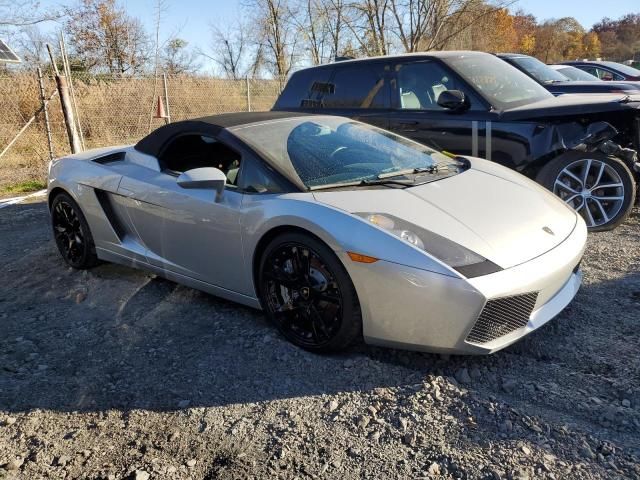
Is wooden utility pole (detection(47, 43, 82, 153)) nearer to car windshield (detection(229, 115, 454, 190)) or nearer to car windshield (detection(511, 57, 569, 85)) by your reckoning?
car windshield (detection(229, 115, 454, 190))

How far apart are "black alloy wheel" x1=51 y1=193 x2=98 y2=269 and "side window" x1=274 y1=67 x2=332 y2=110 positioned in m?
2.82

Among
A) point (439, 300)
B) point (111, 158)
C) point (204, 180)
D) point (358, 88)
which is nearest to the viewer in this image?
point (439, 300)

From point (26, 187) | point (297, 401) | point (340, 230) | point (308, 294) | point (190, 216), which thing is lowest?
point (26, 187)

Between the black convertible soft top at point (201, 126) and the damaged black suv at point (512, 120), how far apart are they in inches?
73.7

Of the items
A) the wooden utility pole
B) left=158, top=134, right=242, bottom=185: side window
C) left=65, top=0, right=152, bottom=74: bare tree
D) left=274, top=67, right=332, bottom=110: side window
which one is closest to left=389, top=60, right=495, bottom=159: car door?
left=274, top=67, right=332, bottom=110: side window

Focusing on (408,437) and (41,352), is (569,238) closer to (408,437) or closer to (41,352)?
(408,437)

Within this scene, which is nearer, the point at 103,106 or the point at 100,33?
the point at 103,106

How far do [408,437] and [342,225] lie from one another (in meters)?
1.00

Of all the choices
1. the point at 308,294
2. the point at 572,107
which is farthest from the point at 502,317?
the point at 572,107

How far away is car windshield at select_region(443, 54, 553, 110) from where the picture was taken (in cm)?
503

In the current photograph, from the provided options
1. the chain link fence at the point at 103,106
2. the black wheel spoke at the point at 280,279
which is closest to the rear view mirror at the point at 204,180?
the black wheel spoke at the point at 280,279

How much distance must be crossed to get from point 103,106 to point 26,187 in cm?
429

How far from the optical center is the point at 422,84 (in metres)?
5.36

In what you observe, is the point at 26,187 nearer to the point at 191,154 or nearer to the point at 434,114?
the point at 191,154
